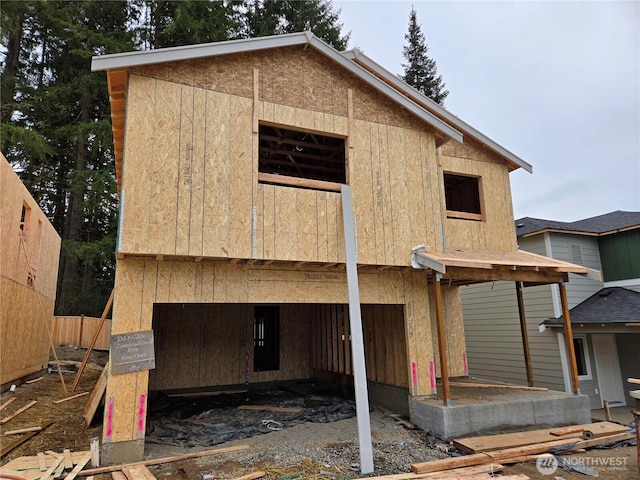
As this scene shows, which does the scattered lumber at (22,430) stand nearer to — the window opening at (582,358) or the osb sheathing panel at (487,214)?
the osb sheathing panel at (487,214)

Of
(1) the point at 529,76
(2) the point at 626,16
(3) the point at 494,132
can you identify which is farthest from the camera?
(3) the point at 494,132

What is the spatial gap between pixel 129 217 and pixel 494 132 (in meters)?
50.7

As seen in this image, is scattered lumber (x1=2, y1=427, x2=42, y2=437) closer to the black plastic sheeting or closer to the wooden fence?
the black plastic sheeting

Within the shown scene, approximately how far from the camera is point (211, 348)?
11.6 m

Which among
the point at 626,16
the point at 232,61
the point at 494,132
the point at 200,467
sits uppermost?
the point at 494,132

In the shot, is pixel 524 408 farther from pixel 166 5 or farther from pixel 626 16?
pixel 166 5

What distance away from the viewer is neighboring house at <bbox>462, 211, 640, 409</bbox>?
11.9m

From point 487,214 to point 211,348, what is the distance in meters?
8.81

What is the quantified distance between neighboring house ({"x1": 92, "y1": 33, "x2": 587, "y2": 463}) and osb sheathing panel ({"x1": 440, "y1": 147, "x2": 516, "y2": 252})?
41 millimetres

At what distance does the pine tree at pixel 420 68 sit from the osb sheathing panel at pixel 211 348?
2211cm

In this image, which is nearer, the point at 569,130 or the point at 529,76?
the point at 529,76

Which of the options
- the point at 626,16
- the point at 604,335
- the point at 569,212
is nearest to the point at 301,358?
the point at 604,335

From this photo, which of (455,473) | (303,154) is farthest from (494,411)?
(303,154)

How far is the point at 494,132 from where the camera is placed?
48.2 metres
